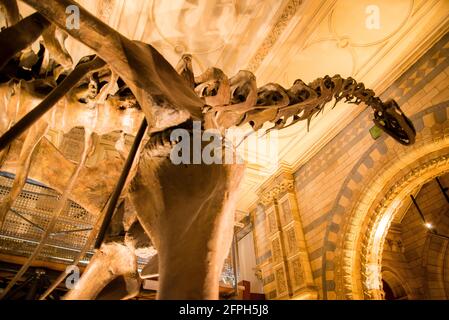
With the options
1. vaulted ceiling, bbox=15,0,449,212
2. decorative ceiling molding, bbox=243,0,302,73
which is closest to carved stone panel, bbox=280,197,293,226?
vaulted ceiling, bbox=15,0,449,212

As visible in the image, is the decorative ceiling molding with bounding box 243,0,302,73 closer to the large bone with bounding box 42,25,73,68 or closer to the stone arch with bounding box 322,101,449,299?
the stone arch with bounding box 322,101,449,299

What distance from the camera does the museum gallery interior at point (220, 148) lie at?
1409 millimetres

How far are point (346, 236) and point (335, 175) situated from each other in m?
1.39

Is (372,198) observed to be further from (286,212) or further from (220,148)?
(220,148)

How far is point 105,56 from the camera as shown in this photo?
1.37m

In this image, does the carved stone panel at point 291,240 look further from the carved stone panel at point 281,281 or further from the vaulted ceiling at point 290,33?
the vaulted ceiling at point 290,33

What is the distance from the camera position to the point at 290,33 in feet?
18.0

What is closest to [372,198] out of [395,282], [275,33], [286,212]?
[286,212]

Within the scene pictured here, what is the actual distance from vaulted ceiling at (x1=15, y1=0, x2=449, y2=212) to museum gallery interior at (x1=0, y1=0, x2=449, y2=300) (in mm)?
27

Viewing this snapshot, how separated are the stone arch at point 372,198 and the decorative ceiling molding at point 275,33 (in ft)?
8.97

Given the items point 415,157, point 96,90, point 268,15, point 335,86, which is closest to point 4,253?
point 96,90

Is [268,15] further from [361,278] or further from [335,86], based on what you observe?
[361,278]

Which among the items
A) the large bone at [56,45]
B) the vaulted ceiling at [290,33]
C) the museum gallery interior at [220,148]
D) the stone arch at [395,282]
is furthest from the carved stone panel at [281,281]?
the large bone at [56,45]

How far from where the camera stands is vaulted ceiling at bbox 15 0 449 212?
504 cm
